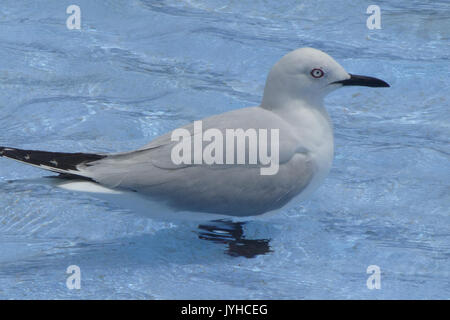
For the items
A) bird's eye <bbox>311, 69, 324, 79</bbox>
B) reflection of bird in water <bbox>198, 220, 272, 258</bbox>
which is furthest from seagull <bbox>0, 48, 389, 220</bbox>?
reflection of bird in water <bbox>198, 220, 272, 258</bbox>

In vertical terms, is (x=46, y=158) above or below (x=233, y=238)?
above

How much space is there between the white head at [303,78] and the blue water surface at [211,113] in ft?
2.15

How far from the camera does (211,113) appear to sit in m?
5.20

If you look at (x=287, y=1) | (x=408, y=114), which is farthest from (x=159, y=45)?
(x=408, y=114)

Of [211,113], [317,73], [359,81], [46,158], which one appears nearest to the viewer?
[46,158]

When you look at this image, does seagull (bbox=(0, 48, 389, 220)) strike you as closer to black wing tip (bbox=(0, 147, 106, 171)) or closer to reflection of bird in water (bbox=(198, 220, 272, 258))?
black wing tip (bbox=(0, 147, 106, 171))

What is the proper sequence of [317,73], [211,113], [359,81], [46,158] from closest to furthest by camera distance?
[46,158], [317,73], [359,81], [211,113]

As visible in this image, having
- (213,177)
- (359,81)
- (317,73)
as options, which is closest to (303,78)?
(317,73)

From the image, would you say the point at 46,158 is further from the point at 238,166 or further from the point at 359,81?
the point at 359,81

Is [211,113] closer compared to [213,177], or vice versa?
[213,177]

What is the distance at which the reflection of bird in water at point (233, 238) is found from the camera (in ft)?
12.1

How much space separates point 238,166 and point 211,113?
1790mm

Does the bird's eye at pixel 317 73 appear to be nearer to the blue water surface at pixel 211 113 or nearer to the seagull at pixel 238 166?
the seagull at pixel 238 166

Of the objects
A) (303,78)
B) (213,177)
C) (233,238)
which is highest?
(303,78)
